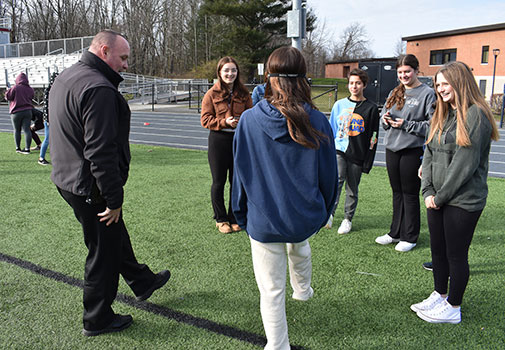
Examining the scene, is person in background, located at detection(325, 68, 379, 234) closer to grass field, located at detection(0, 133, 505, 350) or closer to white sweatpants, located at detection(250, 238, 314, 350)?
grass field, located at detection(0, 133, 505, 350)

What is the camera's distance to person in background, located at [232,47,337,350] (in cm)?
215

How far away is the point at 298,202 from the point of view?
7.25 feet

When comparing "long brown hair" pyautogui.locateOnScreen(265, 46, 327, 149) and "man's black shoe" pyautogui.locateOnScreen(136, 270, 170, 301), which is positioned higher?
"long brown hair" pyautogui.locateOnScreen(265, 46, 327, 149)

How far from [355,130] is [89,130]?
293 cm

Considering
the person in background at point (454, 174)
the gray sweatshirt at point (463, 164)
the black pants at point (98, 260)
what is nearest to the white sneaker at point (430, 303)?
the person in background at point (454, 174)

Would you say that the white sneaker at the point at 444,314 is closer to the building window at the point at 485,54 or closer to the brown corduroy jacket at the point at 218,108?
the brown corduroy jacket at the point at 218,108

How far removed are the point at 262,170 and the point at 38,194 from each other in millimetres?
5190

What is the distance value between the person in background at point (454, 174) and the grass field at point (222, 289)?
1.11 ft

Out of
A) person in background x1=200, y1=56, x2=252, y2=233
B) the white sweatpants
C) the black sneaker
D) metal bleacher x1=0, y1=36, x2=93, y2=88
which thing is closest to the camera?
the white sweatpants

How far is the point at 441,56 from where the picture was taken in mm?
38906

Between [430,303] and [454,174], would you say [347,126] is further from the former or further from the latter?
[430,303]

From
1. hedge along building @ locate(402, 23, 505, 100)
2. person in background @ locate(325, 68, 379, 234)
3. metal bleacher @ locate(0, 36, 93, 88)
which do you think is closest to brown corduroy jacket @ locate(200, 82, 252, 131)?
person in background @ locate(325, 68, 379, 234)

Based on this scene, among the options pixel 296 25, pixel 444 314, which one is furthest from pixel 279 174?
pixel 296 25

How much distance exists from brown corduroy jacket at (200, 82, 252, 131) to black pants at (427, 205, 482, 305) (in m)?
2.44
